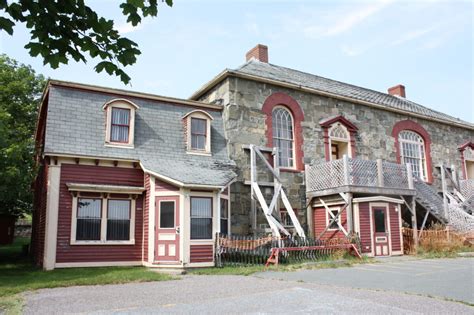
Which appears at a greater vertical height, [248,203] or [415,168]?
[415,168]

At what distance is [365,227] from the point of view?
55.1 feet

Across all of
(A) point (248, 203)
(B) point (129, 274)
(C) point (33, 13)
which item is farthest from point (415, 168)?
(C) point (33, 13)

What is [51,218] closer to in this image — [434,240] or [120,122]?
[120,122]

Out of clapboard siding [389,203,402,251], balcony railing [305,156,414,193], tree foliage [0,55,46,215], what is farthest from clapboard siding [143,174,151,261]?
clapboard siding [389,203,402,251]

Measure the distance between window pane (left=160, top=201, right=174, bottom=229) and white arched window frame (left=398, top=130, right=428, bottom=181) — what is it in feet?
46.9

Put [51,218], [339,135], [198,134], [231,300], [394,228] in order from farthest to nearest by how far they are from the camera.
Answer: [339,135] < [394,228] < [198,134] < [51,218] < [231,300]

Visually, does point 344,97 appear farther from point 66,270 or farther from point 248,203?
point 66,270

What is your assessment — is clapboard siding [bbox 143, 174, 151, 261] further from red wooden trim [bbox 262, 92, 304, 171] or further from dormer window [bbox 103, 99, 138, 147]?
red wooden trim [bbox 262, 92, 304, 171]

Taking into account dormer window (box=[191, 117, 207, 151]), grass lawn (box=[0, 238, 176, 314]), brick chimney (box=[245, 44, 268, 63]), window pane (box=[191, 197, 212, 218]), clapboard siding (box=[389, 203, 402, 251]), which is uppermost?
brick chimney (box=[245, 44, 268, 63])

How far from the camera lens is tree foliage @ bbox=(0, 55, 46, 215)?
14195 mm

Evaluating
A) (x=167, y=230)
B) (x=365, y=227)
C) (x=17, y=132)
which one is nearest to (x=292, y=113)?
(x=365, y=227)

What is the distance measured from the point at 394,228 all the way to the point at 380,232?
3.07 feet

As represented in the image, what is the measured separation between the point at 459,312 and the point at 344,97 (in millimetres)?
14667

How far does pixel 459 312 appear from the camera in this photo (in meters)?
6.89
